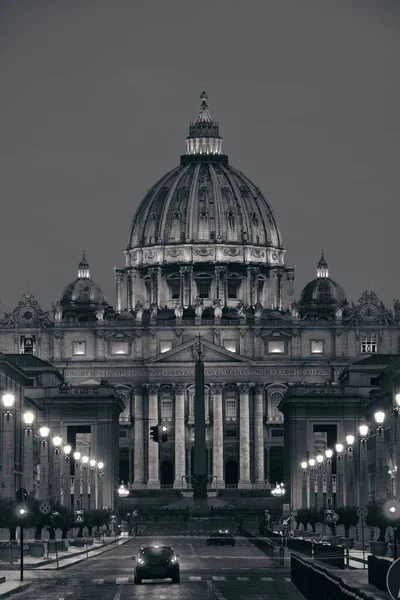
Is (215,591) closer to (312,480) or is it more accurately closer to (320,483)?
(320,483)

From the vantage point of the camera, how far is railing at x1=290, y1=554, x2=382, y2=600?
5317 cm

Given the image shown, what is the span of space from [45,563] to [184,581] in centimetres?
1837

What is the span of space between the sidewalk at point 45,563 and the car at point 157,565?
150 inches

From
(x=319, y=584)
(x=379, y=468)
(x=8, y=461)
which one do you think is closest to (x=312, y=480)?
(x=379, y=468)

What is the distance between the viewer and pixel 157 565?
78.9 meters

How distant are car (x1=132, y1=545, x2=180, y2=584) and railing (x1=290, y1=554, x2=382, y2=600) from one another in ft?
15.1

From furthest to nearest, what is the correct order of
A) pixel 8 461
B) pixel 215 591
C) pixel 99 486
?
1. pixel 99 486
2. pixel 8 461
3. pixel 215 591

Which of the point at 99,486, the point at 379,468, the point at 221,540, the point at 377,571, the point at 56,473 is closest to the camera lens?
the point at 377,571

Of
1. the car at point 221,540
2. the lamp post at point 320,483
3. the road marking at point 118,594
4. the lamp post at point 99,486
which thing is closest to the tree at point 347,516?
the car at point 221,540

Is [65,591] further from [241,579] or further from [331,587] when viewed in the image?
[331,587]

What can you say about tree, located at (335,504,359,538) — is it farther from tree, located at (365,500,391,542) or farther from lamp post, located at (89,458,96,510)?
lamp post, located at (89,458,96,510)

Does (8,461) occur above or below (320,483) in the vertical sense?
above

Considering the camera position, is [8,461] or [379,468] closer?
[8,461]

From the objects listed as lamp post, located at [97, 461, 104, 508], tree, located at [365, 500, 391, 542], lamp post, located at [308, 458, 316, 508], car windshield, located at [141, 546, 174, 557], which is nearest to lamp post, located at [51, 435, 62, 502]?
lamp post, located at [97, 461, 104, 508]
